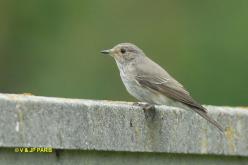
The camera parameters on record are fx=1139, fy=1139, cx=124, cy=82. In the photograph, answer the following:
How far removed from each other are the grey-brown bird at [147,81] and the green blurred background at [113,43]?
29.9 feet

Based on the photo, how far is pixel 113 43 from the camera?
2330 centimetres

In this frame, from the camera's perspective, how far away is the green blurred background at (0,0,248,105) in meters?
21.9

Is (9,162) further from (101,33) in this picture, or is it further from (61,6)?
(61,6)

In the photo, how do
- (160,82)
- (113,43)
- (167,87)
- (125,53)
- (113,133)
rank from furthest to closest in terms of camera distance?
(113,43), (125,53), (160,82), (167,87), (113,133)

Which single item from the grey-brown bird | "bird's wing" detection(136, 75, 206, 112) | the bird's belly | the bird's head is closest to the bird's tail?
the grey-brown bird

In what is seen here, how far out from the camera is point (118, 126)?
8.29 meters

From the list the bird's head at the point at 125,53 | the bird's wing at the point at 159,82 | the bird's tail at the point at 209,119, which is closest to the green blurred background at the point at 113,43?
the bird's head at the point at 125,53

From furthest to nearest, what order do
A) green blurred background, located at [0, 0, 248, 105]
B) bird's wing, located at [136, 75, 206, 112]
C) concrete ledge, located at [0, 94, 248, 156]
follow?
1. green blurred background, located at [0, 0, 248, 105]
2. bird's wing, located at [136, 75, 206, 112]
3. concrete ledge, located at [0, 94, 248, 156]

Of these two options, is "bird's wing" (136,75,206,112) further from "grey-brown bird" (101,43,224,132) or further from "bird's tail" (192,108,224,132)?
"bird's tail" (192,108,224,132)

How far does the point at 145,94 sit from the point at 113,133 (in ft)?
8.95

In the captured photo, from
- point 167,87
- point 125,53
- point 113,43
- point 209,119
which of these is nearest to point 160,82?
point 167,87

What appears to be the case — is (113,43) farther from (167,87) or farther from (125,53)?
(167,87)

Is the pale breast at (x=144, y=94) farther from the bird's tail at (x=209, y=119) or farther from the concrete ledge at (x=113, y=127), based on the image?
the bird's tail at (x=209, y=119)

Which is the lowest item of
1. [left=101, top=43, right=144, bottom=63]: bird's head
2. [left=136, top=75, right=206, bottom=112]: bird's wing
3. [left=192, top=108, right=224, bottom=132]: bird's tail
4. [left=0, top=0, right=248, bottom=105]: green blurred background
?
[left=0, top=0, right=248, bottom=105]: green blurred background
